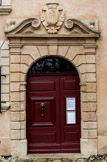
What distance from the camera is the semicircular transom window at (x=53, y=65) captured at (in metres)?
6.70

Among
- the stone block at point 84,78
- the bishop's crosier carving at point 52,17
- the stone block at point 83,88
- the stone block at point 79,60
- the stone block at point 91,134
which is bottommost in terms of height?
the stone block at point 91,134

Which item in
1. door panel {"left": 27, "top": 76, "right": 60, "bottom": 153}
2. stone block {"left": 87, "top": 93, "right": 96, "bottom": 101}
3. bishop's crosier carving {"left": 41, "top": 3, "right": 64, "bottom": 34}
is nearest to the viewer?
bishop's crosier carving {"left": 41, "top": 3, "right": 64, "bottom": 34}

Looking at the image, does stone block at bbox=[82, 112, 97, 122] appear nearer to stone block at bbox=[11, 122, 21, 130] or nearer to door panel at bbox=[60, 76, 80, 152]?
door panel at bbox=[60, 76, 80, 152]

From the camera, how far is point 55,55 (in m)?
6.54

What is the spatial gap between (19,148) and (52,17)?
3.59 m

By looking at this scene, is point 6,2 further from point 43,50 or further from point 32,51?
point 43,50

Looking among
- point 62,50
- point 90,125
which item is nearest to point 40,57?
point 62,50

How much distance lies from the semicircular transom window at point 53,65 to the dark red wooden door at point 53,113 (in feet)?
0.66

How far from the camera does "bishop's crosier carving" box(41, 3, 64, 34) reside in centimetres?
638

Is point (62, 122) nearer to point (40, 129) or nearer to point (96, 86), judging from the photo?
point (40, 129)

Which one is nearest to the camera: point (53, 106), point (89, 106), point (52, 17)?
point (52, 17)

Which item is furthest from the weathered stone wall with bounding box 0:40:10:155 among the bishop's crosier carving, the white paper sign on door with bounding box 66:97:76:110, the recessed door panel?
the white paper sign on door with bounding box 66:97:76:110

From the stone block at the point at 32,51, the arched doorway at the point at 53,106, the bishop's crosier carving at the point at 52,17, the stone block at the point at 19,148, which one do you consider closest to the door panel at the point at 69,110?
the arched doorway at the point at 53,106

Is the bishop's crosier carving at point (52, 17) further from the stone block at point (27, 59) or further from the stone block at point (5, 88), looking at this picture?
the stone block at point (5, 88)
